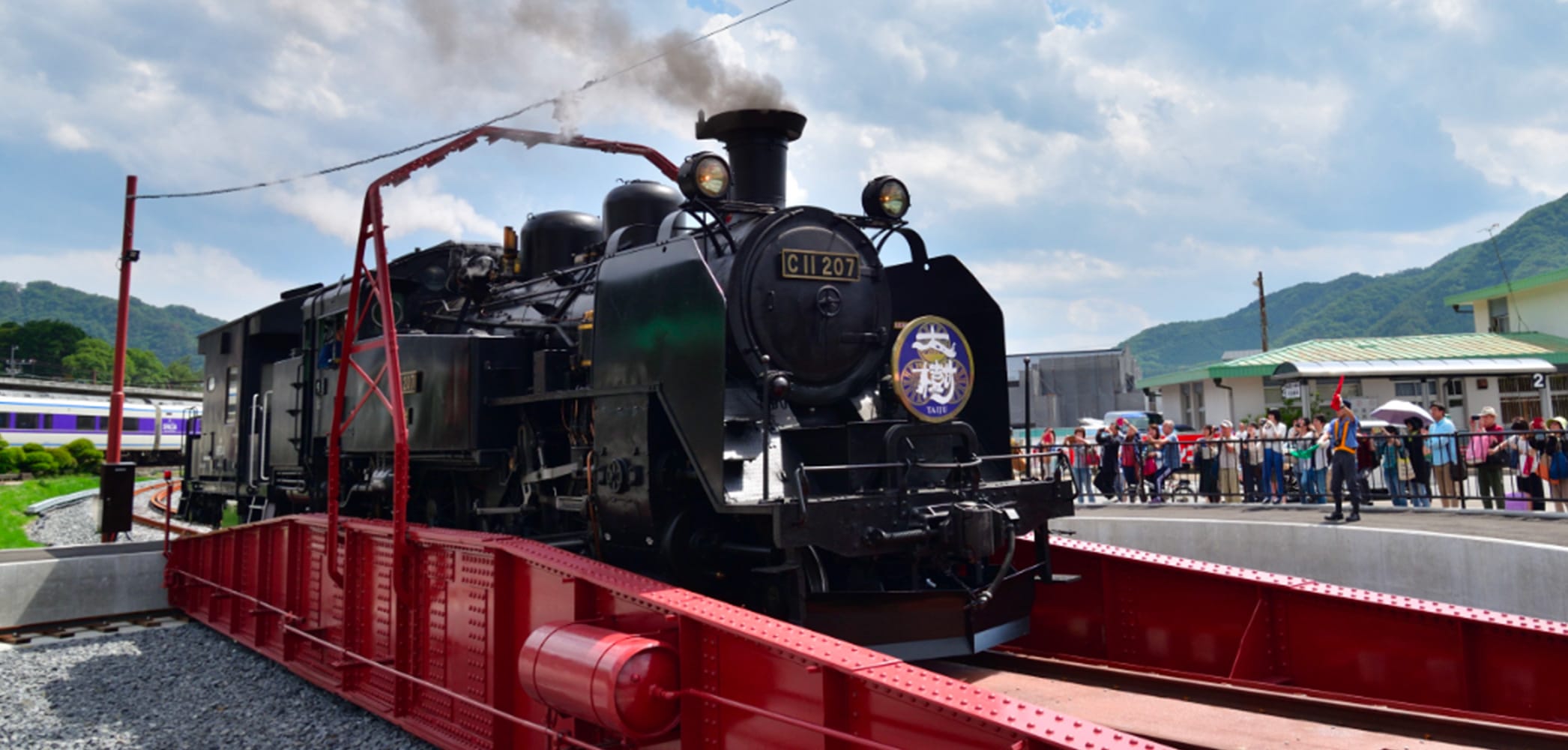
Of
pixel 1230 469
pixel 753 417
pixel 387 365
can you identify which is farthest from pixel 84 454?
pixel 753 417

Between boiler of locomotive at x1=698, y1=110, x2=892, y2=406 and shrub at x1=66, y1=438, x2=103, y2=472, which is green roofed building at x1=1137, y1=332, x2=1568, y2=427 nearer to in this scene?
boiler of locomotive at x1=698, y1=110, x2=892, y2=406

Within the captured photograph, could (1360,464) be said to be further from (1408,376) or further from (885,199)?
(1408,376)

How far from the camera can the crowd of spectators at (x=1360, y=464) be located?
1133 cm

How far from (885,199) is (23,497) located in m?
25.4

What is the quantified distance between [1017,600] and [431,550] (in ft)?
11.8

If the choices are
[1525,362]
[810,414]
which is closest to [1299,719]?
Answer: [810,414]

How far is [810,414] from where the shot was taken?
6527 millimetres

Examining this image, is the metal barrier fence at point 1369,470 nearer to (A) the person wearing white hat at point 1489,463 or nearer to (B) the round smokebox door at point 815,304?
(A) the person wearing white hat at point 1489,463

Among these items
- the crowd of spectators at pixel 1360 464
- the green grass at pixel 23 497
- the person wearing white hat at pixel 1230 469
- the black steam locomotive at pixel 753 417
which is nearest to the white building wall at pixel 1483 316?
the crowd of spectators at pixel 1360 464

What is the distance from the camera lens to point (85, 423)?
36875 millimetres

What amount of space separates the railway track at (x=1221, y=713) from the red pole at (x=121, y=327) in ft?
41.8

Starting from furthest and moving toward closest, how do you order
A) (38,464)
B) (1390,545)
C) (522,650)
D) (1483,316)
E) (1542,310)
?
(1483,316), (38,464), (1542,310), (1390,545), (522,650)

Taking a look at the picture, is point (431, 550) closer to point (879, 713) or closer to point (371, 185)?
point (371, 185)

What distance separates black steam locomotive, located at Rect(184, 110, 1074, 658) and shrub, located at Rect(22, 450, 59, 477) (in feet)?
98.5
